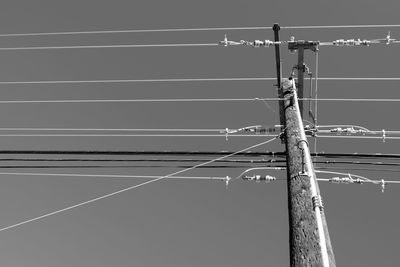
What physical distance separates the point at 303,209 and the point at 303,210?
0.01 m

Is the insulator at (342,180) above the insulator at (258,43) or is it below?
below

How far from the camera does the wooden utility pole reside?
4.64 m

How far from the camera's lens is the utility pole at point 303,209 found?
464 centimetres

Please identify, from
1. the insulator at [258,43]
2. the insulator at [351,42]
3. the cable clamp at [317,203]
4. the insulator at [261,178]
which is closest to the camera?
the cable clamp at [317,203]

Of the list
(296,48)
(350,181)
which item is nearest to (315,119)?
(296,48)

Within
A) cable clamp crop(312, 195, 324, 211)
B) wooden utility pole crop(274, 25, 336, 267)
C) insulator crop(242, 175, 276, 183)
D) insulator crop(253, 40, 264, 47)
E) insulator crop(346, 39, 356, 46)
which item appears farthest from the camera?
insulator crop(253, 40, 264, 47)

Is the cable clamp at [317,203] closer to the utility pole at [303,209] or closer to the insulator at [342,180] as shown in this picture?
the utility pole at [303,209]

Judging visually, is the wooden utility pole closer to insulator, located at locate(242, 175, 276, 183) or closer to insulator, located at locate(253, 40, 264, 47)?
insulator, located at locate(242, 175, 276, 183)

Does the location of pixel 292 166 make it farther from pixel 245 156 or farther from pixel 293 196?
pixel 245 156

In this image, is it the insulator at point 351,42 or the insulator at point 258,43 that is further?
the insulator at point 258,43

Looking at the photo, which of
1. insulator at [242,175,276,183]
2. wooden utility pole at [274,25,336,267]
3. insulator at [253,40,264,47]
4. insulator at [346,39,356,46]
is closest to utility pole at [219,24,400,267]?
wooden utility pole at [274,25,336,267]

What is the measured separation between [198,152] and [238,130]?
2.96ft

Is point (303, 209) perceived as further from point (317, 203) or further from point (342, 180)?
point (342, 180)

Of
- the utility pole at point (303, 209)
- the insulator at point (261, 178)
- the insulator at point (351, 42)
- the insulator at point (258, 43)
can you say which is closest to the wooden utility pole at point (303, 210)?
the utility pole at point (303, 209)
